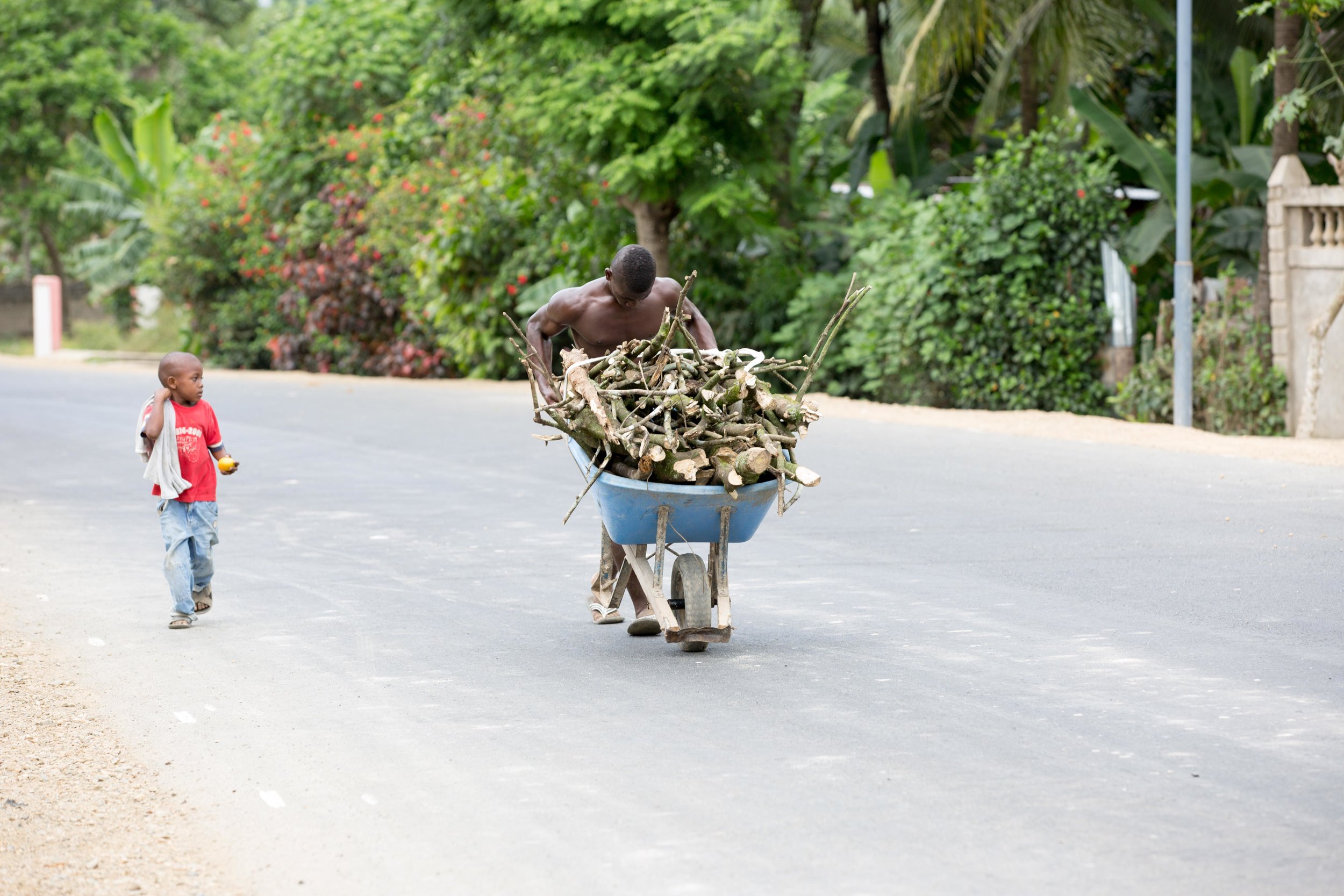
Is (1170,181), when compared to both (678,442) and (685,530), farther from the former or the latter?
(678,442)

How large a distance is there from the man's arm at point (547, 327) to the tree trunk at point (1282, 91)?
11717 millimetres

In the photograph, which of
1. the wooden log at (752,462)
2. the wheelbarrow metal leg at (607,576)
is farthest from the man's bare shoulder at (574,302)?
the wooden log at (752,462)

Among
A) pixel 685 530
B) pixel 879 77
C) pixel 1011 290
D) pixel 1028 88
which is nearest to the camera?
pixel 685 530

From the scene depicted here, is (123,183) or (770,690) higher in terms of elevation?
(123,183)

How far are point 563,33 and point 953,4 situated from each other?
200 inches

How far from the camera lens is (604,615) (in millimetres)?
7996

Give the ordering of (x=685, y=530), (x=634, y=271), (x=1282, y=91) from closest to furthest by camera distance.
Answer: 1. (x=685, y=530)
2. (x=634, y=271)
3. (x=1282, y=91)

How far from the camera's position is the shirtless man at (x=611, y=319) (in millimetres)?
7746

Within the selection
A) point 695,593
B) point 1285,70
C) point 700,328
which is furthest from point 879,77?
point 695,593

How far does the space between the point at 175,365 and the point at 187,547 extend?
0.88 m

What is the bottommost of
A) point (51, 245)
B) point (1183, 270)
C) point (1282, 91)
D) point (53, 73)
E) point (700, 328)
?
point (700, 328)

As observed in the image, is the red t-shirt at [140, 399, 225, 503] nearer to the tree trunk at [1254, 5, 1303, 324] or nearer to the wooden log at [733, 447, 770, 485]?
the wooden log at [733, 447, 770, 485]

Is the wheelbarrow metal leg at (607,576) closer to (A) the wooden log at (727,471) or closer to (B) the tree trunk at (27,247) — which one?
(A) the wooden log at (727,471)

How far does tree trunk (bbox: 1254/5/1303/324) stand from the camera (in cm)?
1767
